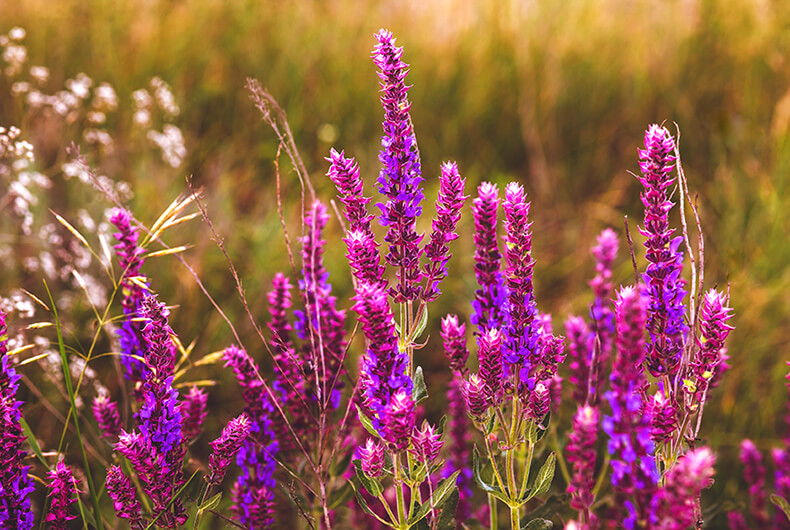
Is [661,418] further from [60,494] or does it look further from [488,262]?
[60,494]

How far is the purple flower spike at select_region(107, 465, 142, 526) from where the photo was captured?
1269 mm

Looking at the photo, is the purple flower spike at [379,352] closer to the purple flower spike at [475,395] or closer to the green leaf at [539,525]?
the purple flower spike at [475,395]

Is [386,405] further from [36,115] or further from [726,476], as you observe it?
[36,115]

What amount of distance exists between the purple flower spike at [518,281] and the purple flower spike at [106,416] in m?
0.91

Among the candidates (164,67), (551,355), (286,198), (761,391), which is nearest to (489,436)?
(551,355)

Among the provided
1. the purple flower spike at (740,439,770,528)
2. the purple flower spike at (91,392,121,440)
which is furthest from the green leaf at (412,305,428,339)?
the purple flower spike at (740,439,770,528)

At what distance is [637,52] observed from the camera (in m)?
4.83

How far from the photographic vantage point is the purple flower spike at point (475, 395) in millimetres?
1269

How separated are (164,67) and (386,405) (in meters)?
3.75

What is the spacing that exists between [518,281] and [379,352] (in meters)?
0.28

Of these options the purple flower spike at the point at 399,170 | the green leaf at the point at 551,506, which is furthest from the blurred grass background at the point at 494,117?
the purple flower spike at the point at 399,170

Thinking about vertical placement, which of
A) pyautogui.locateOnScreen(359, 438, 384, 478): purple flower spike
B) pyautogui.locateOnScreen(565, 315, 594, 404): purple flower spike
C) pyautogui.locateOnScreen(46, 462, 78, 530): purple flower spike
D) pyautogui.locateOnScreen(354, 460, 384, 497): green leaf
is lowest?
pyautogui.locateOnScreen(46, 462, 78, 530): purple flower spike

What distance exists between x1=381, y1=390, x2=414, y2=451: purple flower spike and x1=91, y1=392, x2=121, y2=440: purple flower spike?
74cm

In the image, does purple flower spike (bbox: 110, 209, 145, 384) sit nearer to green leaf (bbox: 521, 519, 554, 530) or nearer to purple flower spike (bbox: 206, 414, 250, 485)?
purple flower spike (bbox: 206, 414, 250, 485)
